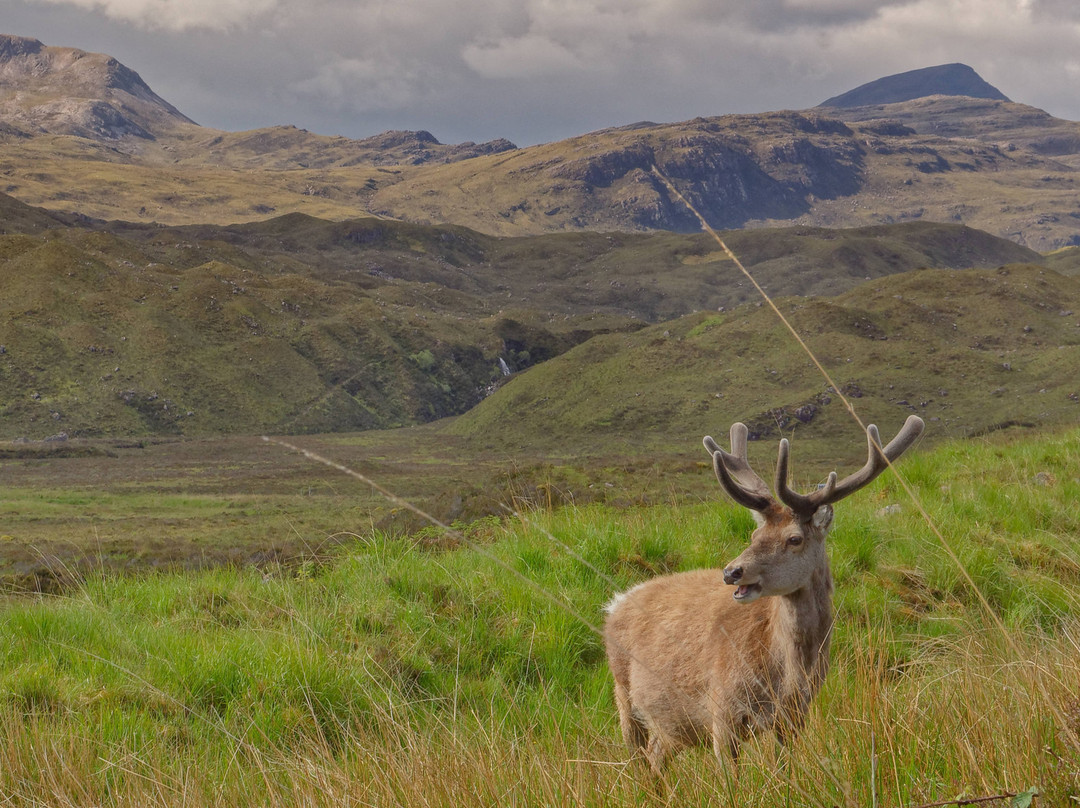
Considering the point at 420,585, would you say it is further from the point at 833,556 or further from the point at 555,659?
the point at 833,556

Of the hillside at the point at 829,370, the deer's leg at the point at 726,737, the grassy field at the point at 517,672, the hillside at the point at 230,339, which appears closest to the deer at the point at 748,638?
the deer's leg at the point at 726,737

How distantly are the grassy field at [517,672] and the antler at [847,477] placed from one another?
0.76 metres

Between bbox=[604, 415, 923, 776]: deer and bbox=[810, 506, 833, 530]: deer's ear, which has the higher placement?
bbox=[810, 506, 833, 530]: deer's ear

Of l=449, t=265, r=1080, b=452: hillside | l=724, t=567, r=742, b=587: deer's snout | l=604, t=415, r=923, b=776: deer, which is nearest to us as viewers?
l=724, t=567, r=742, b=587: deer's snout

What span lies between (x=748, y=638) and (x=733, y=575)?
0.68 metres

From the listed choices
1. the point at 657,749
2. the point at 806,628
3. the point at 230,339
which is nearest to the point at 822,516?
the point at 806,628

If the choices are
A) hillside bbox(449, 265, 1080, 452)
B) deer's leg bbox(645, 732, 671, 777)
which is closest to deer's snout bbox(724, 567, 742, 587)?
deer's leg bbox(645, 732, 671, 777)

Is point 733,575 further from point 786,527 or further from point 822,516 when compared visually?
point 822,516

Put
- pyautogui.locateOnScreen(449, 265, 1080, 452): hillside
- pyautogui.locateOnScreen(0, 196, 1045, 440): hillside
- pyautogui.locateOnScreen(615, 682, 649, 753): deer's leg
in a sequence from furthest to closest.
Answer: pyautogui.locateOnScreen(0, 196, 1045, 440): hillside < pyautogui.locateOnScreen(449, 265, 1080, 452): hillside < pyautogui.locateOnScreen(615, 682, 649, 753): deer's leg

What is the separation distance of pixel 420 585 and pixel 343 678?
1794 mm

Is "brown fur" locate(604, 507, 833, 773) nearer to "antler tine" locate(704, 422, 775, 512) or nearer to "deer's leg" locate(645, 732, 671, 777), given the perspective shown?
"deer's leg" locate(645, 732, 671, 777)

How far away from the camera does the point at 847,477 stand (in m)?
4.05

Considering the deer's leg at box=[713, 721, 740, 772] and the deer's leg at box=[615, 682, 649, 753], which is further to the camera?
the deer's leg at box=[615, 682, 649, 753]

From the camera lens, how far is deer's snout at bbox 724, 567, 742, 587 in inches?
153
